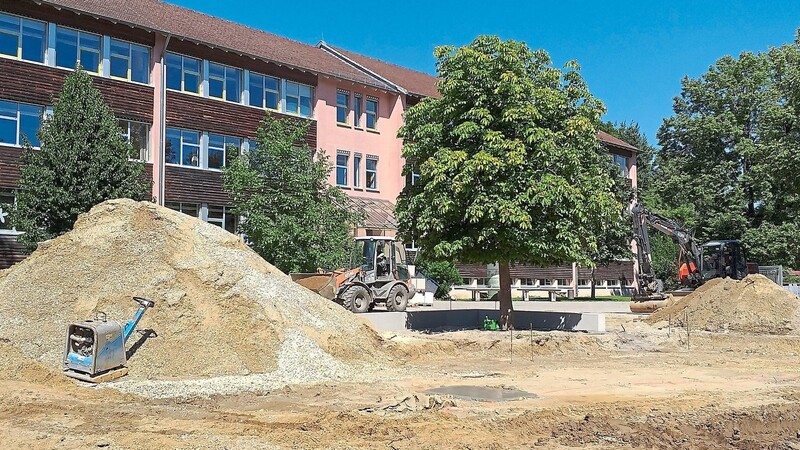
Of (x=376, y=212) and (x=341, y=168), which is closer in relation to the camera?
(x=376, y=212)

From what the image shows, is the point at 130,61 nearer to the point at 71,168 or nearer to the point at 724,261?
the point at 71,168

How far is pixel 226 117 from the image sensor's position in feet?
106

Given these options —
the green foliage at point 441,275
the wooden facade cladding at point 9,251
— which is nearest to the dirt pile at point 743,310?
the green foliage at point 441,275

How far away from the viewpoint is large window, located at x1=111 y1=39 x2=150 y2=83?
28.8 metres

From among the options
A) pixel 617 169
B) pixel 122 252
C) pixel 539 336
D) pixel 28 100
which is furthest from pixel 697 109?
pixel 122 252

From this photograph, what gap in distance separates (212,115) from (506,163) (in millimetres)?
16569

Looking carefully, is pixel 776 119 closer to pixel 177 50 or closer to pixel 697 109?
pixel 697 109

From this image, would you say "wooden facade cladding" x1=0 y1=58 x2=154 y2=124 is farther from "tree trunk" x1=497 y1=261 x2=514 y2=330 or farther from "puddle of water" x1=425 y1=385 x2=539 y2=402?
"puddle of water" x1=425 y1=385 x2=539 y2=402

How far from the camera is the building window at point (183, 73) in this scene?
1201 inches

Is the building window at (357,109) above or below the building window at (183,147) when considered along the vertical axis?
above

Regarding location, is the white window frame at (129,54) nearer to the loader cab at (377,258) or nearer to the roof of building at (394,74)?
the loader cab at (377,258)

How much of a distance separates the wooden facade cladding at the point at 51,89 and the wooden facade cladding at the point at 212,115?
1.05m

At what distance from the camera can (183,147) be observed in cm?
3091

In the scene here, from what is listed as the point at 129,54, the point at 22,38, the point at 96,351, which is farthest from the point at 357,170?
the point at 96,351
